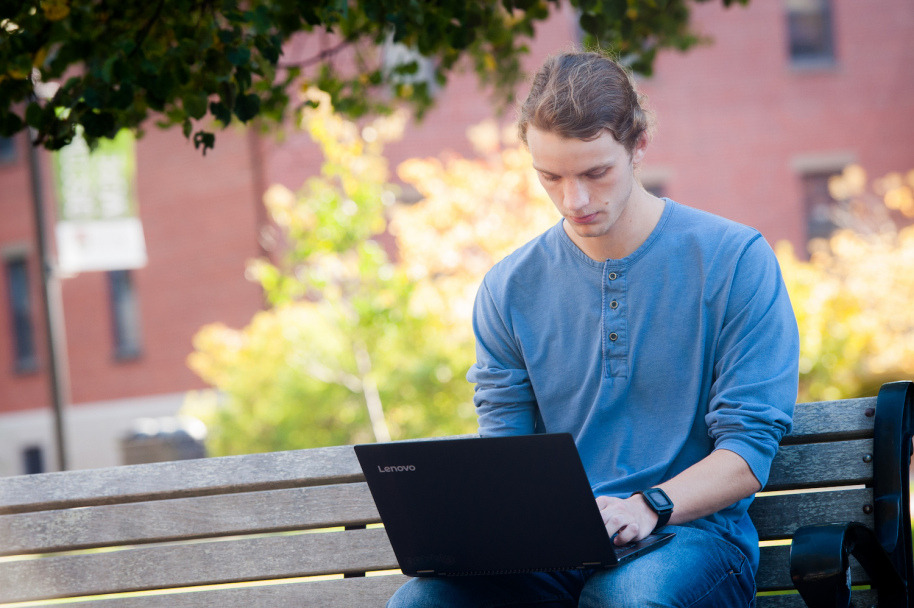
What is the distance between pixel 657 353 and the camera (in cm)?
263

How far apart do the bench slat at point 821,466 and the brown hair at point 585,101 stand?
93cm

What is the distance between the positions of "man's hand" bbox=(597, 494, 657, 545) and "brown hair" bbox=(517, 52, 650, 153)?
2.88 feet

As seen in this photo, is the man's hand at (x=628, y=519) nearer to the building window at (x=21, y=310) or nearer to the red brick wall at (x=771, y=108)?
the red brick wall at (x=771, y=108)

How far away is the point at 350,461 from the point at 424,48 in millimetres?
1749

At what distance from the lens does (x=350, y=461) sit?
3.06 meters

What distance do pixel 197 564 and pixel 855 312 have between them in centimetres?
930

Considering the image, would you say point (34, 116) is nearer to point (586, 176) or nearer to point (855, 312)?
point (586, 176)

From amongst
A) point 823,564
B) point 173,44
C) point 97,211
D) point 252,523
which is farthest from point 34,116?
point 97,211

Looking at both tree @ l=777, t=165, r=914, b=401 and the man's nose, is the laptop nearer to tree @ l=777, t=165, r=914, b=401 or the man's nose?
the man's nose

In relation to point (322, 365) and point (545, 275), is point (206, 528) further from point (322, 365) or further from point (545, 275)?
point (322, 365)

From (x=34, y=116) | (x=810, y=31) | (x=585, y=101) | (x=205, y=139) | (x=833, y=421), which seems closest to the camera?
(x=585, y=101)

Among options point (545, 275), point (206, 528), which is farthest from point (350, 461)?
point (545, 275)

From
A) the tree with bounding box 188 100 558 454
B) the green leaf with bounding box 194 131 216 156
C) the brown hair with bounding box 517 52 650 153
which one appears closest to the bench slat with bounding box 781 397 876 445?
the brown hair with bounding box 517 52 650 153

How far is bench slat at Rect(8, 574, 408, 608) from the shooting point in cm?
305
